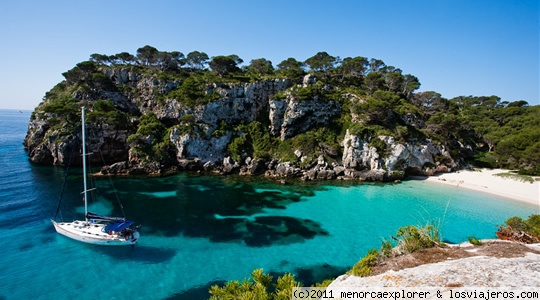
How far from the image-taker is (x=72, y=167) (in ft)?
162

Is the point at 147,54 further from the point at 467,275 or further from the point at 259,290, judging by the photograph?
the point at 467,275

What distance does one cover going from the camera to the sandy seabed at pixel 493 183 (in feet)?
117

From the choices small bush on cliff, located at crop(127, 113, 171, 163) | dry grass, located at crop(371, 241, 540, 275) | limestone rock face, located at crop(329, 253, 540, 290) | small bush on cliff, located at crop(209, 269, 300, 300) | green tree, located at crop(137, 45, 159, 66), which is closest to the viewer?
A: limestone rock face, located at crop(329, 253, 540, 290)

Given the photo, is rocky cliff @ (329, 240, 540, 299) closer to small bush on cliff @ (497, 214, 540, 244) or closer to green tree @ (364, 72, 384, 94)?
small bush on cliff @ (497, 214, 540, 244)

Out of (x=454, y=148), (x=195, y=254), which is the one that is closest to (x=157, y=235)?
(x=195, y=254)

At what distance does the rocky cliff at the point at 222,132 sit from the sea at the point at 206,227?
19.0 ft

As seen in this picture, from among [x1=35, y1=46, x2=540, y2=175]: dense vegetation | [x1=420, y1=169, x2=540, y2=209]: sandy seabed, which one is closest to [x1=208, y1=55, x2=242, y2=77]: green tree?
[x1=35, y1=46, x2=540, y2=175]: dense vegetation

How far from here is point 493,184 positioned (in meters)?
40.5

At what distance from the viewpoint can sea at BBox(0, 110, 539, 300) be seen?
17.6 meters

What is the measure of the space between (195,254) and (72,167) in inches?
1766

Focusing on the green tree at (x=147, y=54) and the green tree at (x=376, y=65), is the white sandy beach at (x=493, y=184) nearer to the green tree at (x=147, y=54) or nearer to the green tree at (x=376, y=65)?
the green tree at (x=376, y=65)

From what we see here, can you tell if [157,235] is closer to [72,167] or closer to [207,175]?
[207,175]

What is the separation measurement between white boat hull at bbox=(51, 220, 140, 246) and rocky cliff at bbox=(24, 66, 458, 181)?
24514 mm

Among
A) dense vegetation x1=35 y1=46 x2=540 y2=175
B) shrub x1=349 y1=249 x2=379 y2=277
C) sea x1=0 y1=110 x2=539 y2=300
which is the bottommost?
sea x1=0 y1=110 x2=539 y2=300
